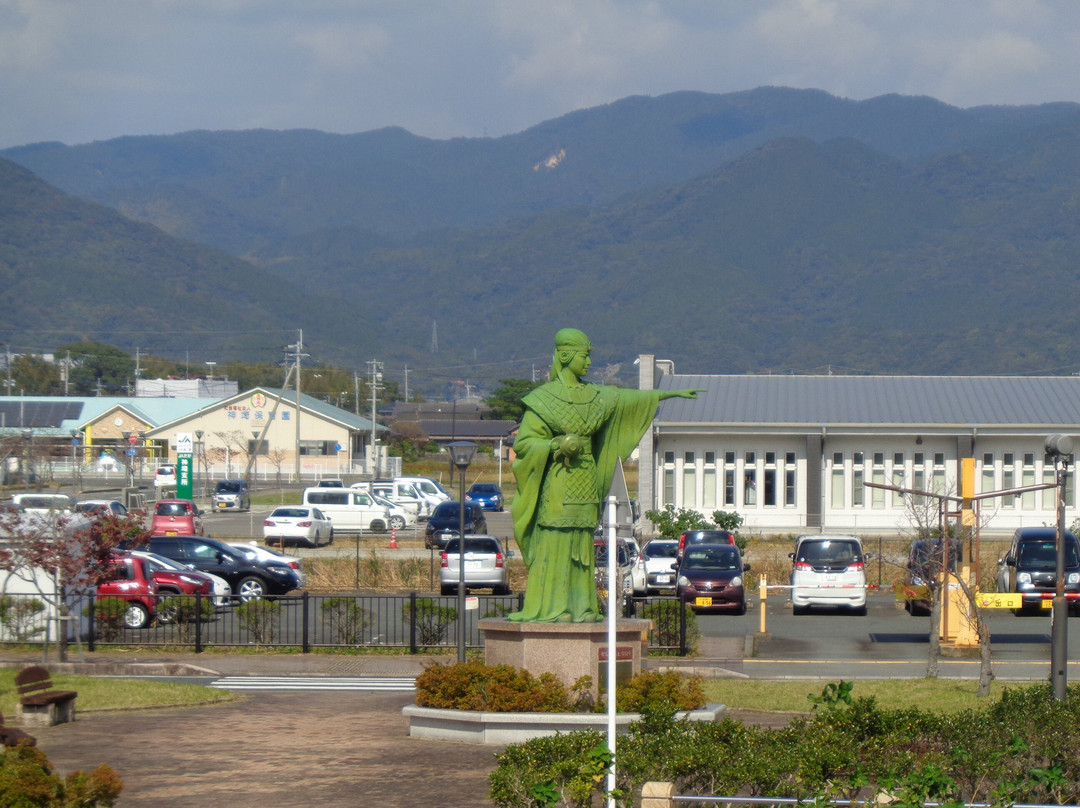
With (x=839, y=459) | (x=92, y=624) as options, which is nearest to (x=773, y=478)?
(x=839, y=459)

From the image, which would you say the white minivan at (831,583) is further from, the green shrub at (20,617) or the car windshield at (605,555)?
the green shrub at (20,617)

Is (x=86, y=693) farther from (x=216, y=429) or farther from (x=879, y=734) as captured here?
(x=216, y=429)

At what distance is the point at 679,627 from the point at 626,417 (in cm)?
767

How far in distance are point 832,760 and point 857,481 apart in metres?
34.6

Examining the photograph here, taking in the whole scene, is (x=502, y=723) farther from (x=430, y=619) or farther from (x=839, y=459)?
(x=839, y=459)

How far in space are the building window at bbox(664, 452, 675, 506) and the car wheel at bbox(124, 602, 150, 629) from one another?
72.4 ft

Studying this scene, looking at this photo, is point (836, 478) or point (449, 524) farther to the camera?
point (836, 478)

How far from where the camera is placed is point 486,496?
55250mm

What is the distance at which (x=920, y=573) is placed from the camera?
2259 centimetres

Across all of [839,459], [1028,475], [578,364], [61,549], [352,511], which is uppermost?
[578,364]

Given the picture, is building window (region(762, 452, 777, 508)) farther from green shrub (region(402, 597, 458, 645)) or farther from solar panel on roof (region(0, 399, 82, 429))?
solar panel on roof (region(0, 399, 82, 429))

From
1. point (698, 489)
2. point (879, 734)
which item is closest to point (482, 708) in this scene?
point (879, 734)

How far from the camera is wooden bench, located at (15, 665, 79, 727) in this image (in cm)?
1470

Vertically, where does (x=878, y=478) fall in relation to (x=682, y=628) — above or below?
above
